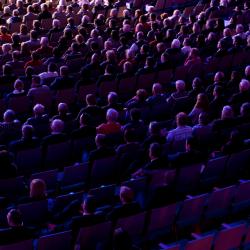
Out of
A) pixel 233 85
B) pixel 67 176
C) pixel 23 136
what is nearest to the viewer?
pixel 67 176

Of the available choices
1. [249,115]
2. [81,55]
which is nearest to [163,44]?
[81,55]

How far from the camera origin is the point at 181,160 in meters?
10.4

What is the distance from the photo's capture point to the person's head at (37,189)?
9.17 meters

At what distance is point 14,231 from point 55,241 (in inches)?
19.4

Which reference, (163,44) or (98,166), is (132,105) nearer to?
(98,166)

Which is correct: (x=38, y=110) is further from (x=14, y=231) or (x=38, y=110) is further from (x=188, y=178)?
(x=14, y=231)

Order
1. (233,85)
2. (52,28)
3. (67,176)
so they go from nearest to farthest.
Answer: (67,176) < (233,85) < (52,28)

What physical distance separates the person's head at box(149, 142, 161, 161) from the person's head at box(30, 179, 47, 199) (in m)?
1.82

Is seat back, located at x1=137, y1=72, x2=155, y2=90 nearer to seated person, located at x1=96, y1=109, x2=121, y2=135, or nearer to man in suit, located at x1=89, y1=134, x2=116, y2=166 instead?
seated person, located at x1=96, y1=109, x2=121, y2=135

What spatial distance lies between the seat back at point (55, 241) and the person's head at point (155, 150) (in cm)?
240

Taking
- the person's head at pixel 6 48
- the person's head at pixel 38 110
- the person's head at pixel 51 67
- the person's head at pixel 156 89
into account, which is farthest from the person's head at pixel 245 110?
the person's head at pixel 6 48

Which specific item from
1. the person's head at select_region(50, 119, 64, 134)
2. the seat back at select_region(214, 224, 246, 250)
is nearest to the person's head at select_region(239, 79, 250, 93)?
the person's head at select_region(50, 119, 64, 134)

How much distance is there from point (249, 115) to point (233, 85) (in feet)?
6.77

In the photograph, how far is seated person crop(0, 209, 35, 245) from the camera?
826 centimetres
